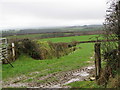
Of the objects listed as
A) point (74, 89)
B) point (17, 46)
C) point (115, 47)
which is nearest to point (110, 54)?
point (115, 47)

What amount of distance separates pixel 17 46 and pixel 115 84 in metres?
18.0

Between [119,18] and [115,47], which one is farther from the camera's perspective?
[115,47]

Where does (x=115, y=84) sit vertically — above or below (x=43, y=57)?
above

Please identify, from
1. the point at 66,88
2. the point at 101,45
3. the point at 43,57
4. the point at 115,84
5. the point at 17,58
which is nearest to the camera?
the point at 115,84

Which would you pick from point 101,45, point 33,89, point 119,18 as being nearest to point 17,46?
point 33,89

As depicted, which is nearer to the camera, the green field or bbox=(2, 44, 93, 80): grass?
the green field

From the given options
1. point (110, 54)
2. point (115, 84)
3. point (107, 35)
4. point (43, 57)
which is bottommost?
point (43, 57)

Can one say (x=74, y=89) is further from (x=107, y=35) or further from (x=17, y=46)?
(x=17, y=46)

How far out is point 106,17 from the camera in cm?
938

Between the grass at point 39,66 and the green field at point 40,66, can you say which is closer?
the green field at point 40,66

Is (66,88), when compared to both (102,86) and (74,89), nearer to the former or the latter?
(74,89)

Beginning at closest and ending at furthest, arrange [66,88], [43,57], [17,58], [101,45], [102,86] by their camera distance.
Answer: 1. [102,86]
2. [66,88]
3. [101,45]
4. [17,58]
5. [43,57]

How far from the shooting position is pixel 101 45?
9906 mm

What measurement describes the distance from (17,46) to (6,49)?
2.55m
